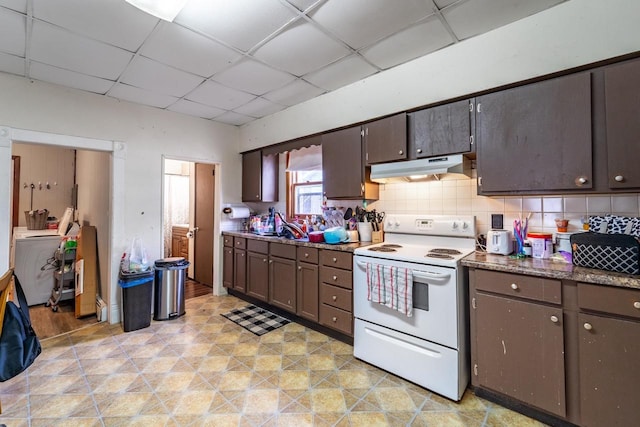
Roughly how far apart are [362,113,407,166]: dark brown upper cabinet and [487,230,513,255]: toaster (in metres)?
0.94

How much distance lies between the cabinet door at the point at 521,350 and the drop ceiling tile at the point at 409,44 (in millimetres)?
1862

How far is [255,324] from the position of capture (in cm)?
314

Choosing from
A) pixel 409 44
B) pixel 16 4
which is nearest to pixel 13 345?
pixel 16 4

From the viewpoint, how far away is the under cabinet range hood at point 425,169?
7.18 feet

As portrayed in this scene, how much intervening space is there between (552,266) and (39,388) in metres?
3.58

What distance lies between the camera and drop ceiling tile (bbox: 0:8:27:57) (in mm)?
1878

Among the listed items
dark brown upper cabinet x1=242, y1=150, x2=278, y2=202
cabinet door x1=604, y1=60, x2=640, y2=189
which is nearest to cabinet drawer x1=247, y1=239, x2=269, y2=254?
dark brown upper cabinet x1=242, y1=150, x2=278, y2=202

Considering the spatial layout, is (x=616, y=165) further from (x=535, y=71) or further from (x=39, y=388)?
(x=39, y=388)

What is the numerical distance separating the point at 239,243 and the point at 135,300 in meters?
1.32

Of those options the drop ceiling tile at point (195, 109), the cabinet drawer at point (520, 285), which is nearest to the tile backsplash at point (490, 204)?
the cabinet drawer at point (520, 285)

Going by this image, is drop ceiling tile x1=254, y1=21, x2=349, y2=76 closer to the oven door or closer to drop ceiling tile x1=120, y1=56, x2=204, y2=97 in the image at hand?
drop ceiling tile x1=120, y1=56, x2=204, y2=97

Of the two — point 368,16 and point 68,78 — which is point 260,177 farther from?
point 368,16

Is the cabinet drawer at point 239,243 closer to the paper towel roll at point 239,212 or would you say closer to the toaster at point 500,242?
the paper towel roll at point 239,212

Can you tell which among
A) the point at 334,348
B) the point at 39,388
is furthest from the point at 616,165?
the point at 39,388
